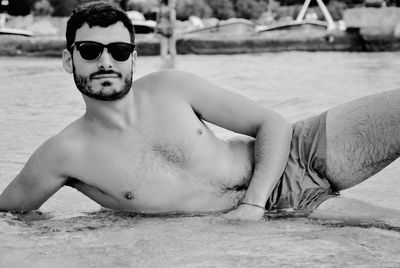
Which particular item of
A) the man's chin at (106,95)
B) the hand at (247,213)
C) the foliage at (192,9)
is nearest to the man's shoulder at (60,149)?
the man's chin at (106,95)

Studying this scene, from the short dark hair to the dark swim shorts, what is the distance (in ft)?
3.06

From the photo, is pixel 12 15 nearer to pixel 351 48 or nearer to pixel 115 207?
pixel 351 48

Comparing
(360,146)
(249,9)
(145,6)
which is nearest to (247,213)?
(360,146)

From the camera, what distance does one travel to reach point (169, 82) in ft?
11.2

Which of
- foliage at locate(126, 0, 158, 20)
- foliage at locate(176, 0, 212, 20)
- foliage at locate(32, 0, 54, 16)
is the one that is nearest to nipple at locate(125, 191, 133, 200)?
foliage at locate(32, 0, 54, 16)

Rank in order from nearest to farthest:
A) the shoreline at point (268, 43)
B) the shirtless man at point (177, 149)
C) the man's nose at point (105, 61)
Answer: the man's nose at point (105, 61) < the shirtless man at point (177, 149) < the shoreline at point (268, 43)

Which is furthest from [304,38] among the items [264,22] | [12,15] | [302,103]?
[12,15]

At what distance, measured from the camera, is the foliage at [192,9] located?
35.4m

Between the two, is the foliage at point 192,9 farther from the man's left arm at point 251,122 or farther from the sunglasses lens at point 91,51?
the sunglasses lens at point 91,51

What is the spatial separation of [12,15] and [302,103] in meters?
26.8

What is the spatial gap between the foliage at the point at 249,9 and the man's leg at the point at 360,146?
33.0 meters

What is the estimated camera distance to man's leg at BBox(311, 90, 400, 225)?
10.9 feet

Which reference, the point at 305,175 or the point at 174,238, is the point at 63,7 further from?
the point at 174,238

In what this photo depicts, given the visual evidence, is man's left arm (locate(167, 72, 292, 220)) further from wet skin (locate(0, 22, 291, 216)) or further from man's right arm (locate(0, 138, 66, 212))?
man's right arm (locate(0, 138, 66, 212))
